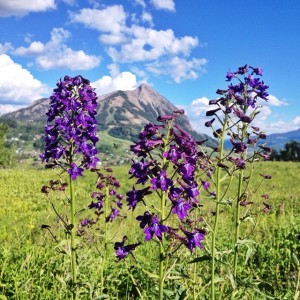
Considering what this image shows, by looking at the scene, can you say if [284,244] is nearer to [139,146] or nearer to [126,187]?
[139,146]

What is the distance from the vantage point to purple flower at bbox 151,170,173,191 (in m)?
2.82

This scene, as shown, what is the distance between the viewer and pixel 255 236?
9312 millimetres

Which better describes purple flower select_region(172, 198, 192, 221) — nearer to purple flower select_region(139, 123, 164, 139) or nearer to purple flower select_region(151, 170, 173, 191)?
purple flower select_region(151, 170, 173, 191)

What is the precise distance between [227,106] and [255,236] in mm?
6251

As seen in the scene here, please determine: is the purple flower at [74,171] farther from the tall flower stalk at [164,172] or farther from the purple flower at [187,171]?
the purple flower at [187,171]

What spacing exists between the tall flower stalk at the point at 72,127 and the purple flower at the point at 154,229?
1611 mm

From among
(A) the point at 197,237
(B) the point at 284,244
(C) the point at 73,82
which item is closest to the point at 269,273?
(B) the point at 284,244

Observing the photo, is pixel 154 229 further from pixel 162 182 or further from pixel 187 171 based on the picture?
pixel 187 171

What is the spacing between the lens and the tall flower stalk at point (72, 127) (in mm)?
4316

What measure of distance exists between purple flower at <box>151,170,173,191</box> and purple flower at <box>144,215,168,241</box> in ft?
0.85

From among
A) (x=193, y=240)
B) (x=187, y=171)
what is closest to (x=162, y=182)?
(x=187, y=171)

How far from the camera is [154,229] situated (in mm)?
2854

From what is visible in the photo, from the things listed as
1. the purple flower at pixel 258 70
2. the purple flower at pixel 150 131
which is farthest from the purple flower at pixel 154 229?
the purple flower at pixel 258 70

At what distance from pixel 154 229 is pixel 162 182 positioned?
36 cm
